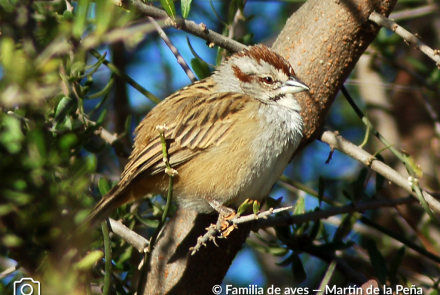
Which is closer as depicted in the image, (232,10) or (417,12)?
(232,10)

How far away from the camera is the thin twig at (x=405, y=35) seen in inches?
113

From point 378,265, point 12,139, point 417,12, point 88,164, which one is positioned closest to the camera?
point 12,139

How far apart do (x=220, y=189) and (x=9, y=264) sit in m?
1.26

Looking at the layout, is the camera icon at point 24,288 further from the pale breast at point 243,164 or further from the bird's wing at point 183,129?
the pale breast at point 243,164

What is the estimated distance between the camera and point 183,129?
11.4 ft

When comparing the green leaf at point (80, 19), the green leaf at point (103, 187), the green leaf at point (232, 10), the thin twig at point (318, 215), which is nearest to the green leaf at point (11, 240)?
the green leaf at point (80, 19)

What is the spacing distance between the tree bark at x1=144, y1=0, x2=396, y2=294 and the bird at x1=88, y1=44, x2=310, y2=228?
91mm

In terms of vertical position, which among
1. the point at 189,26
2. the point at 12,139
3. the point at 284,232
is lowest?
the point at 12,139

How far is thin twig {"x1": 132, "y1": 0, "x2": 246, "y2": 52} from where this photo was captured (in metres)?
2.85

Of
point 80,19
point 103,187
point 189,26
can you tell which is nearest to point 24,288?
point 80,19

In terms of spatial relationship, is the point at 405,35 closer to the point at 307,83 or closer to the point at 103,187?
the point at 307,83

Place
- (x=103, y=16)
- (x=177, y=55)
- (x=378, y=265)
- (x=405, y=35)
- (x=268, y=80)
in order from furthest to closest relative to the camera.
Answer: (x=268, y=80), (x=378, y=265), (x=177, y=55), (x=405, y=35), (x=103, y=16)

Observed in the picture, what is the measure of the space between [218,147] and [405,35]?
1267 mm

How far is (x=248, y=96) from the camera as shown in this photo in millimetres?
3727
